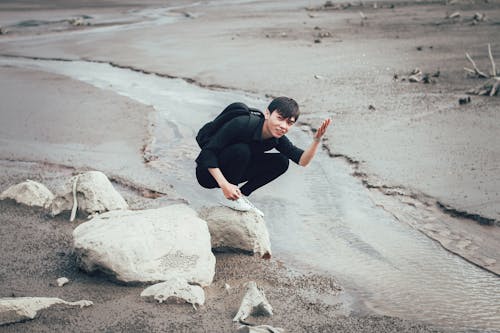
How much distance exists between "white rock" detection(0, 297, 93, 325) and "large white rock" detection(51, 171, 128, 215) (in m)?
1.47

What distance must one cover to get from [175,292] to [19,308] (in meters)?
0.82

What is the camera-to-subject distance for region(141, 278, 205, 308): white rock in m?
4.04

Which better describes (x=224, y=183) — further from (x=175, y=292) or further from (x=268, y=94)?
(x=268, y=94)

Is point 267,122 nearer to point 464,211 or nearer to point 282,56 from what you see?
point 464,211

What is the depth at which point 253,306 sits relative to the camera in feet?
13.0

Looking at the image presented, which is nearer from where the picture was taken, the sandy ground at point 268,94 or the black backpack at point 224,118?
the sandy ground at point 268,94

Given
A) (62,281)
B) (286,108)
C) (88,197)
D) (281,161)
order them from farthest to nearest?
(88,197) → (281,161) → (286,108) → (62,281)

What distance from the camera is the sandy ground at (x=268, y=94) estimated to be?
4164mm

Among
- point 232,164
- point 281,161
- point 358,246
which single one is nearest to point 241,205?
point 232,164

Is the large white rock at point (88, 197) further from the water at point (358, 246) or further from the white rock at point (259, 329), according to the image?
the white rock at point (259, 329)

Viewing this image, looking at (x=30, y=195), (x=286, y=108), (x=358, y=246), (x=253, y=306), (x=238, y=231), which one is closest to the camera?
(x=253, y=306)

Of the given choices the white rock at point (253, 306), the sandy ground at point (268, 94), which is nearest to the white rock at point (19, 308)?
the sandy ground at point (268, 94)

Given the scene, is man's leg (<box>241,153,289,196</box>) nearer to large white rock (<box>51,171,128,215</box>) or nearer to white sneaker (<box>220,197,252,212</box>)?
white sneaker (<box>220,197,252,212</box>)

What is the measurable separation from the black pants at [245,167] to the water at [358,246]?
0.48 metres
